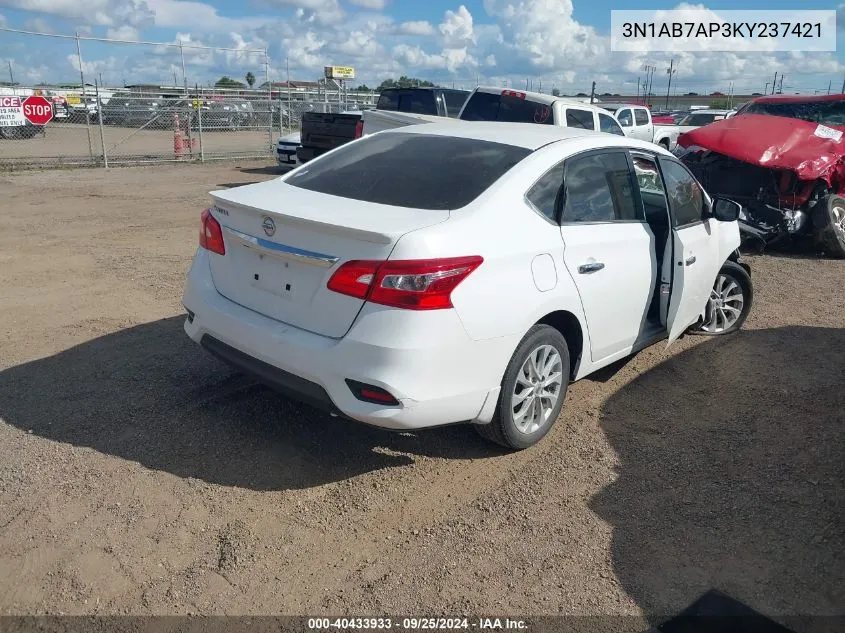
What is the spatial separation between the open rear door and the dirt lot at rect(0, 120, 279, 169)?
15.5 metres

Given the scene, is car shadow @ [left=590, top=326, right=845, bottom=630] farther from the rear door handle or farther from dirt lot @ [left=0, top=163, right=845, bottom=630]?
the rear door handle

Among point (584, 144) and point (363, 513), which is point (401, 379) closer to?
point (363, 513)

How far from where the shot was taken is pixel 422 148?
13.6ft

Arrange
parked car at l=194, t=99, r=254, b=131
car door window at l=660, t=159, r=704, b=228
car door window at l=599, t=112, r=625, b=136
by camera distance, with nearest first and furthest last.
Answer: car door window at l=660, t=159, r=704, b=228 < car door window at l=599, t=112, r=625, b=136 < parked car at l=194, t=99, r=254, b=131

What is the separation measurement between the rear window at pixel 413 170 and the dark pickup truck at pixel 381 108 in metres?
8.92

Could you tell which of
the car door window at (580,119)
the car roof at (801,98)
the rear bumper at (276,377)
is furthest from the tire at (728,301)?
the car roof at (801,98)

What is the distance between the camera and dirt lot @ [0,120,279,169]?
1742 cm

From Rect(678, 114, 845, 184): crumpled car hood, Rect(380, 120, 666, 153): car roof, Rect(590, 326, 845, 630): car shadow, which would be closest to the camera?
Rect(590, 326, 845, 630): car shadow

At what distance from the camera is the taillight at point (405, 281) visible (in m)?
3.06

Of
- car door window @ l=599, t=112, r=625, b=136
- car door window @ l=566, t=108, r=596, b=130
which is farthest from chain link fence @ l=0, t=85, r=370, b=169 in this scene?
car door window @ l=566, t=108, r=596, b=130

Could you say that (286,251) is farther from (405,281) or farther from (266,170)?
(266,170)

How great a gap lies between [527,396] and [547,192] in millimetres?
1094

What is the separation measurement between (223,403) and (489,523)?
1.84 metres

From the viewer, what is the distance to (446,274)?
10.2 feet
